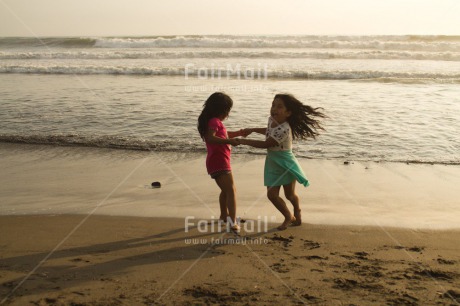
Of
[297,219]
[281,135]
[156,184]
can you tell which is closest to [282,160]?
[281,135]

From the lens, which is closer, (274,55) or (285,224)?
(285,224)

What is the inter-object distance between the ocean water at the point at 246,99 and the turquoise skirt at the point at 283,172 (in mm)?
2669

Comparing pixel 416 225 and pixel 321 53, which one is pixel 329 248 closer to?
pixel 416 225

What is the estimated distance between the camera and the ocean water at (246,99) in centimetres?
853

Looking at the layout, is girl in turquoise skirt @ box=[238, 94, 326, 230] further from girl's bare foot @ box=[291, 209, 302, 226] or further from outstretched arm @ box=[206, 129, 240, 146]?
outstretched arm @ box=[206, 129, 240, 146]


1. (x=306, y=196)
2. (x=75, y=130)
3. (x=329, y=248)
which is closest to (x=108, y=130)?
(x=75, y=130)

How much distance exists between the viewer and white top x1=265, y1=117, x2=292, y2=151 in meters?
5.09

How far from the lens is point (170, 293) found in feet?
11.5

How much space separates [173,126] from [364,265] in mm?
6266

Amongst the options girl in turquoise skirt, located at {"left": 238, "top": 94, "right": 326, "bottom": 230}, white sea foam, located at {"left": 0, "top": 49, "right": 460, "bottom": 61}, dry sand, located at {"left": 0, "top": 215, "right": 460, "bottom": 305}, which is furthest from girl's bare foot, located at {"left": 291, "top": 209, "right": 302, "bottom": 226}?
white sea foam, located at {"left": 0, "top": 49, "right": 460, "bottom": 61}

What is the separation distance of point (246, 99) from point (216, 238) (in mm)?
8050

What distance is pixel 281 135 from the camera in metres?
5.08

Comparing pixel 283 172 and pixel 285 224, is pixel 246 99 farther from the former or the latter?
pixel 285 224

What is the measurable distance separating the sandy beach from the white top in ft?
2.43
